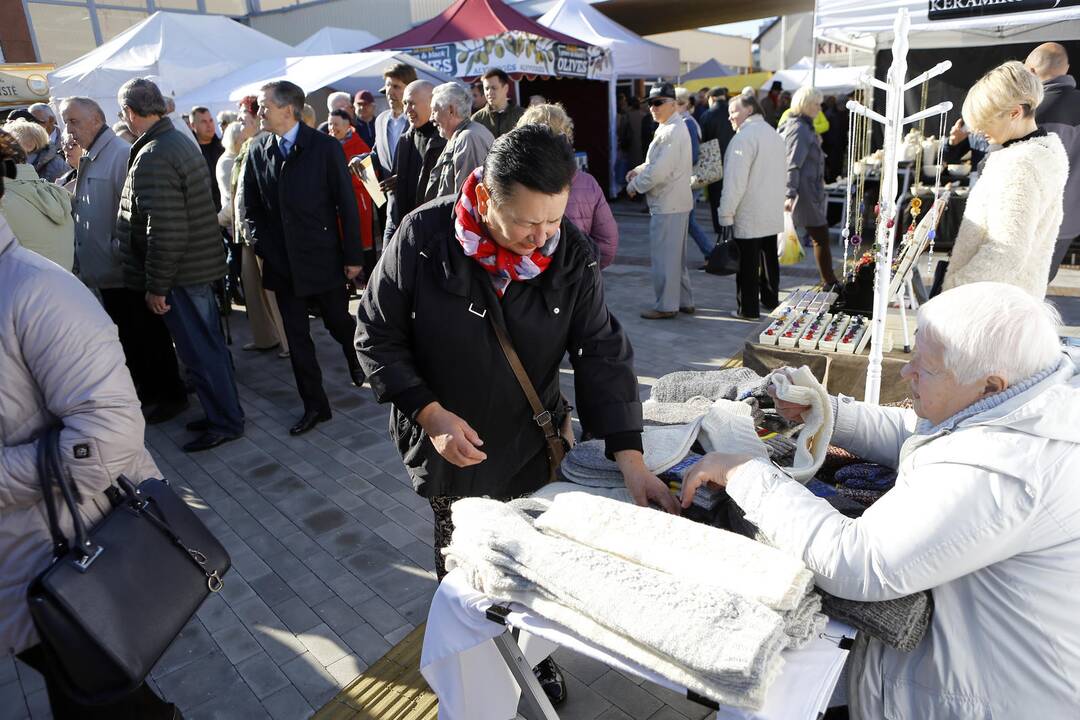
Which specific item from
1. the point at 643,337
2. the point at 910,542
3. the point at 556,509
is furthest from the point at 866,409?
the point at 643,337

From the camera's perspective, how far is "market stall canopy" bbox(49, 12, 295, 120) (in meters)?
10.1

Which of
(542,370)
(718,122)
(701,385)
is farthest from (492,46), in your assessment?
(542,370)

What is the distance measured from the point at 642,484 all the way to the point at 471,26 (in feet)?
38.3

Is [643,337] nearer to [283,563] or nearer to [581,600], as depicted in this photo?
[283,563]

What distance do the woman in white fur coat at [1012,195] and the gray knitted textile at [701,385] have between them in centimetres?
137

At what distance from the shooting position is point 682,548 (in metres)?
1.36

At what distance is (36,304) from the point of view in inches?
65.4

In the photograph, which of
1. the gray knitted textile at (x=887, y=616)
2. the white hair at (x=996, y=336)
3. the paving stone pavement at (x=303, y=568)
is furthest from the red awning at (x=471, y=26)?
the gray knitted textile at (x=887, y=616)

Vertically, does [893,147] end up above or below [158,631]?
above

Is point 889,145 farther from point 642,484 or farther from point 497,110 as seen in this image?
point 497,110

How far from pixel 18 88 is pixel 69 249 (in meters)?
8.01

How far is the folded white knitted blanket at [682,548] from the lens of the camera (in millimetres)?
1276

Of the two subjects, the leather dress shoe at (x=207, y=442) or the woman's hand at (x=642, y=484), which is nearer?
the woman's hand at (x=642, y=484)

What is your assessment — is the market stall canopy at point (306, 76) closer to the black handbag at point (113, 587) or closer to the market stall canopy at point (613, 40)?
the market stall canopy at point (613, 40)
